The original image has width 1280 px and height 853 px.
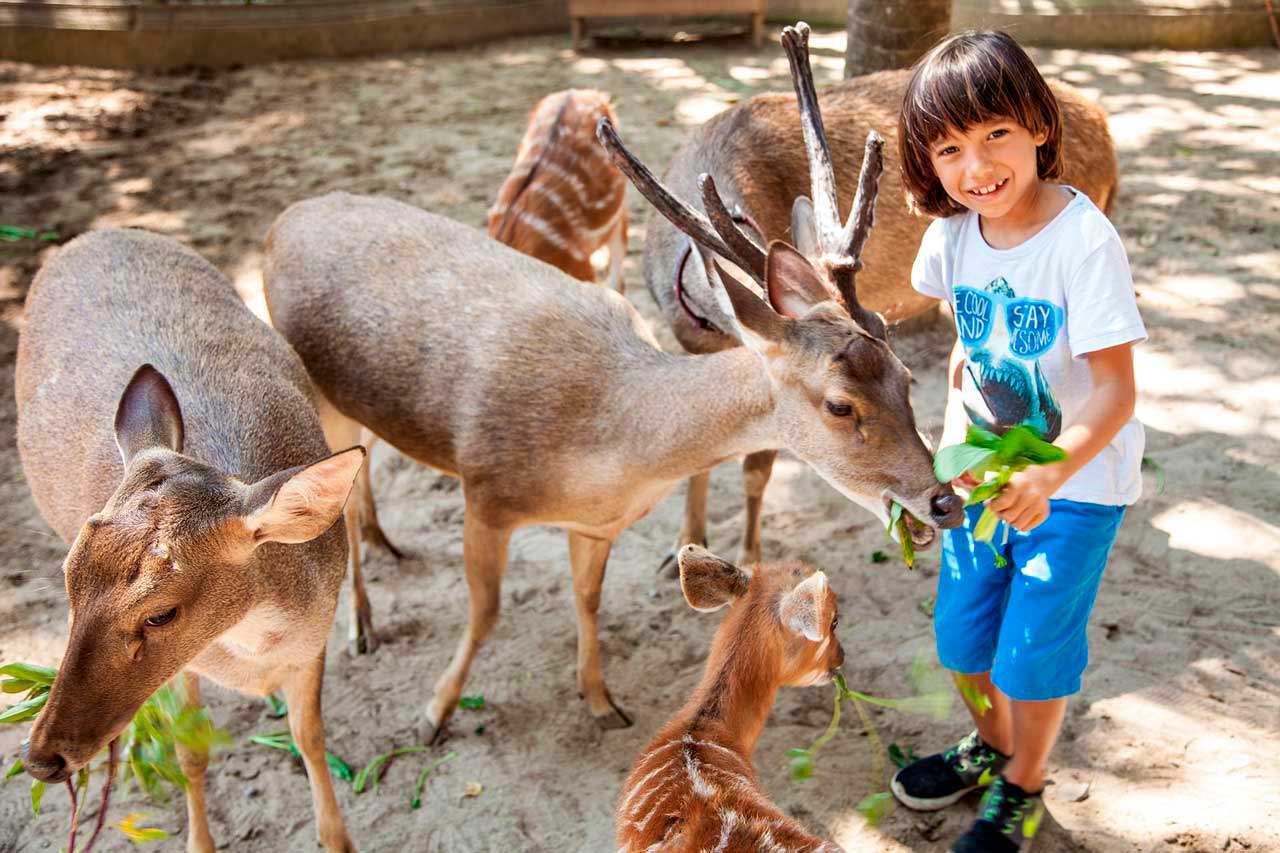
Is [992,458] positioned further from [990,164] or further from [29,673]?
[29,673]

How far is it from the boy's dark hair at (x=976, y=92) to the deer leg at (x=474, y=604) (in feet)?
5.96

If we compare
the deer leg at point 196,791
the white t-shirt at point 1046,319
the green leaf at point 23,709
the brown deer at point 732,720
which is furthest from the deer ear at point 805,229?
the green leaf at point 23,709

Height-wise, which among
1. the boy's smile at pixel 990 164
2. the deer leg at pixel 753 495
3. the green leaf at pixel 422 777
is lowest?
the green leaf at pixel 422 777

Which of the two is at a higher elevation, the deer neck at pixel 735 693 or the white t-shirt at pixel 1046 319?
the white t-shirt at pixel 1046 319

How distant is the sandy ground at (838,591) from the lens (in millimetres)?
3273

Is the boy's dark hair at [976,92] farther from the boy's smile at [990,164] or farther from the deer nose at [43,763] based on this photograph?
the deer nose at [43,763]

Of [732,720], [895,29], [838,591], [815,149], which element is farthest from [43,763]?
[895,29]

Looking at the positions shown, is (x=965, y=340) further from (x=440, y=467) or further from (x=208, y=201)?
(x=208, y=201)

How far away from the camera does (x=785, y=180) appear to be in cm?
439

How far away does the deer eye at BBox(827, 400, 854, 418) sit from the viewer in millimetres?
2883

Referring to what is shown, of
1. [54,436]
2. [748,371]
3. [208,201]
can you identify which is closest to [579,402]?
[748,371]

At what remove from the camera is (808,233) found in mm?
3406

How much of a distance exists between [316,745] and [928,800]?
5.81 ft

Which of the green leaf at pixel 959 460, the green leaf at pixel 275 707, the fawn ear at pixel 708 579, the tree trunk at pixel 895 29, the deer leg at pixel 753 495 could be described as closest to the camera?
the green leaf at pixel 959 460
